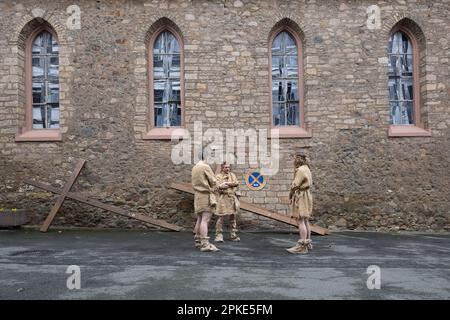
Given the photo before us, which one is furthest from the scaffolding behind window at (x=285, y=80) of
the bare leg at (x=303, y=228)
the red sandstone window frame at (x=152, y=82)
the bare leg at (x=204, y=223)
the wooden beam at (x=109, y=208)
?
the bare leg at (x=204, y=223)

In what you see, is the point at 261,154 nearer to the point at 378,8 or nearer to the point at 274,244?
the point at 274,244

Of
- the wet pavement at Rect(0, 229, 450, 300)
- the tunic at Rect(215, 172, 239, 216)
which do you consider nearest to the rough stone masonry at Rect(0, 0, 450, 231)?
the wet pavement at Rect(0, 229, 450, 300)

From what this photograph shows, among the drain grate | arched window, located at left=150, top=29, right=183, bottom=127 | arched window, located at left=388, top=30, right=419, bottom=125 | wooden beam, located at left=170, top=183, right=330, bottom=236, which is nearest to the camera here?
the drain grate

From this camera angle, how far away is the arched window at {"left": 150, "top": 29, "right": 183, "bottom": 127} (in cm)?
1190

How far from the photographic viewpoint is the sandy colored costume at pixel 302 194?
298 inches

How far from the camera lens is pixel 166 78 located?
1196cm

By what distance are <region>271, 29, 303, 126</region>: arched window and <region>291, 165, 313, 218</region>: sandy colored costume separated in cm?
449

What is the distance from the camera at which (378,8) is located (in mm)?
11680

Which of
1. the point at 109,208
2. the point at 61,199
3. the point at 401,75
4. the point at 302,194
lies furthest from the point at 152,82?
the point at 401,75

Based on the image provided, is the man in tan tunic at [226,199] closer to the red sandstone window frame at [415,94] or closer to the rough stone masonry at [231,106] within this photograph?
the rough stone masonry at [231,106]

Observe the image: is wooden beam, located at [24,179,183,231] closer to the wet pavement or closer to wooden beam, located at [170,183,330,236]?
the wet pavement

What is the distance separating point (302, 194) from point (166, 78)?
234 inches

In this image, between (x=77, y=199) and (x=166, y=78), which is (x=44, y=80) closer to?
(x=166, y=78)
